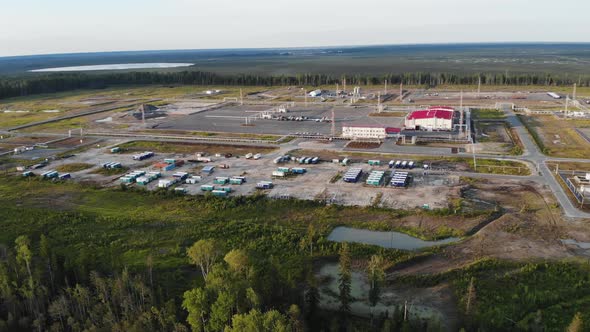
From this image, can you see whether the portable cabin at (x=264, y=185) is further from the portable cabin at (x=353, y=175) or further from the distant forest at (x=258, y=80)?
the distant forest at (x=258, y=80)

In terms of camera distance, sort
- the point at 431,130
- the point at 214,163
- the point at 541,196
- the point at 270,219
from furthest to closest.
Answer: the point at 431,130 → the point at 214,163 → the point at 541,196 → the point at 270,219

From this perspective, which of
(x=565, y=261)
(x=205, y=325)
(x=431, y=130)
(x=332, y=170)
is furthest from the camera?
(x=431, y=130)

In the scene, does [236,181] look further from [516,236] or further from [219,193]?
[516,236]

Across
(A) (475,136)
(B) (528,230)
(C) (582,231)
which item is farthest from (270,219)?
(A) (475,136)

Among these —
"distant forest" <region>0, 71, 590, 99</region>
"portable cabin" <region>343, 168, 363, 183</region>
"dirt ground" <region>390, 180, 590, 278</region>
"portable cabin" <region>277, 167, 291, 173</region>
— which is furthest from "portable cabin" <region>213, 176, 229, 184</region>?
"distant forest" <region>0, 71, 590, 99</region>

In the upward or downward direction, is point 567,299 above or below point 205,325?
below

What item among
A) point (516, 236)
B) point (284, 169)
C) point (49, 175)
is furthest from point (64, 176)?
point (516, 236)

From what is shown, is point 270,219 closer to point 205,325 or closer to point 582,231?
point 205,325

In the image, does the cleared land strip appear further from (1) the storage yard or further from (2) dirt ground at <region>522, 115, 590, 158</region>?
(2) dirt ground at <region>522, 115, 590, 158</region>
